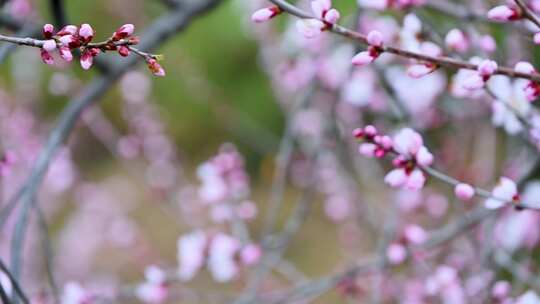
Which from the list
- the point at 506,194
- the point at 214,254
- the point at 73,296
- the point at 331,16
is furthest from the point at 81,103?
the point at 506,194

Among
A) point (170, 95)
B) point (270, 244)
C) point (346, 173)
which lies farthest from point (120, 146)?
point (170, 95)

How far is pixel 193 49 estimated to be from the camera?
4.38 metres

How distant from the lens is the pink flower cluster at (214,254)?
1564 mm

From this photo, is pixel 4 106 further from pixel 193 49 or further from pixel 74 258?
pixel 193 49

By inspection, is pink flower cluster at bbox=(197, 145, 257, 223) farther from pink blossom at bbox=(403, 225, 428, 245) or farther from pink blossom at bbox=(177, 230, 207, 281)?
pink blossom at bbox=(403, 225, 428, 245)

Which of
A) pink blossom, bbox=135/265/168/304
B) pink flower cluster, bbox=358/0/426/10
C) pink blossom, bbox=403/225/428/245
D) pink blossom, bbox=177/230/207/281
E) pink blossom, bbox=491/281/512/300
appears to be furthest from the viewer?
pink blossom, bbox=177/230/207/281

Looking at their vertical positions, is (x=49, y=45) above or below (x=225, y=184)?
below

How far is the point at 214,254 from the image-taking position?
5.17ft

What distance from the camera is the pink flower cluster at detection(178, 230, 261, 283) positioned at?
1.56 m

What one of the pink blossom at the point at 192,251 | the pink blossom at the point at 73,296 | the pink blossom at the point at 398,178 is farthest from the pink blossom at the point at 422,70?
the pink blossom at the point at 192,251

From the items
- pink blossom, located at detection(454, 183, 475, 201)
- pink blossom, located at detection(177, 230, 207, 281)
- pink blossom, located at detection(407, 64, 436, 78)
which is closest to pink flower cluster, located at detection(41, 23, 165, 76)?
pink blossom, located at detection(407, 64, 436, 78)

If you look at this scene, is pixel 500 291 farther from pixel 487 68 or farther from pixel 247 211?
pixel 247 211

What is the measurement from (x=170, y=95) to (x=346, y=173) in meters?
2.47

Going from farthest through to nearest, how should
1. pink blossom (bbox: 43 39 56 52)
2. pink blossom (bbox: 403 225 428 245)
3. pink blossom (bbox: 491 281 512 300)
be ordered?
pink blossom (bbox: 403 225 428 245) < pink blossom (bbox: 491 281 512 300) < pink blossom (bbox: 43 39 56 52)
